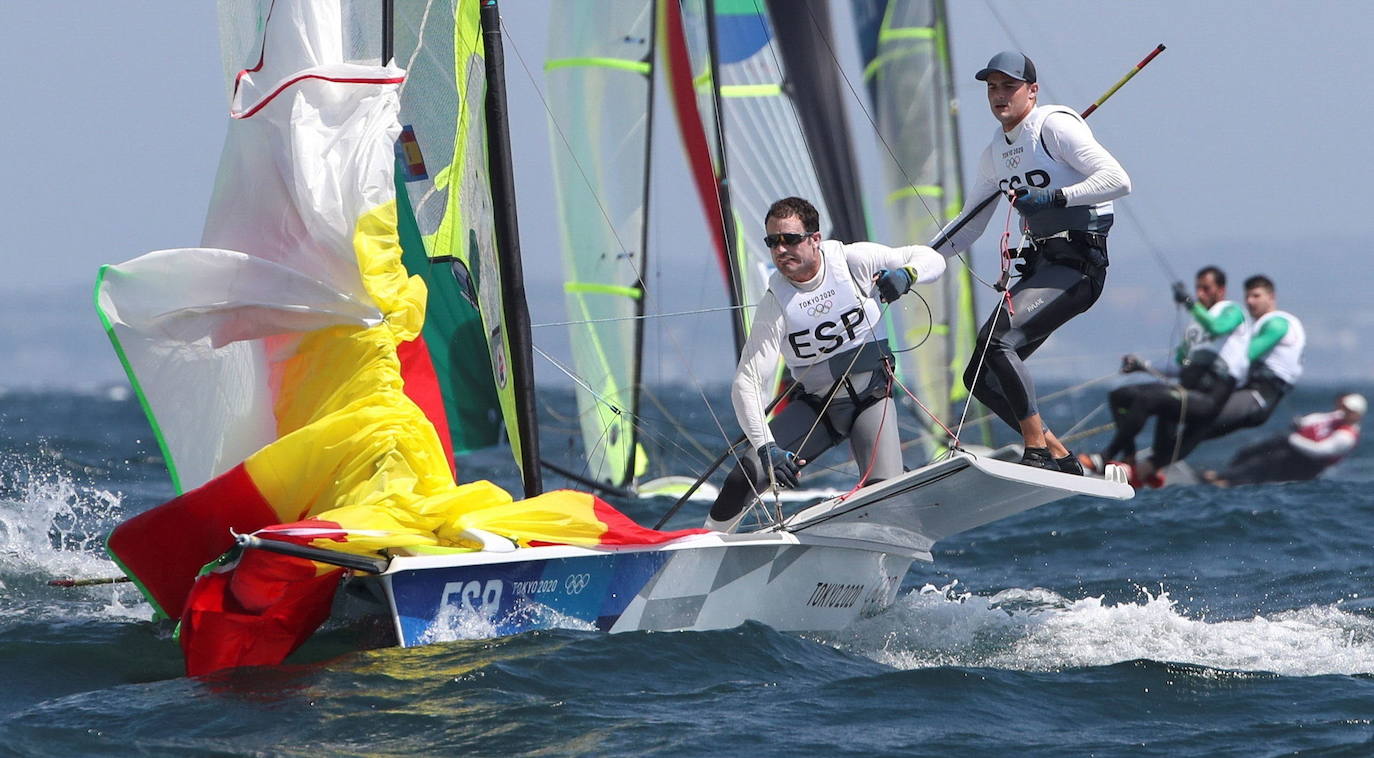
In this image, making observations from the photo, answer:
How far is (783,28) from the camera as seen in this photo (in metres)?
12.0

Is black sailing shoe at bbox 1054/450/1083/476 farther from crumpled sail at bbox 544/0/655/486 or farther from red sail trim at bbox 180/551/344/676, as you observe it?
crumpled sail at bbox 544/0/655/486

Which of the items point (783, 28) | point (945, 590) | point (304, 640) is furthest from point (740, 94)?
point (304, 640)

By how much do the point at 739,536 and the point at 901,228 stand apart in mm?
7934

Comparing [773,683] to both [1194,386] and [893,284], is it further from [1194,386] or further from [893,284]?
[1194,386]

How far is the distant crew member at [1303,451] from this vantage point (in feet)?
46.5

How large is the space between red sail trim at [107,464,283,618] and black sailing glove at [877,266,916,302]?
227 cm

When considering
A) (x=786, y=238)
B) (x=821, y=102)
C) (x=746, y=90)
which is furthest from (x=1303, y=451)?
(x=786, y=238)

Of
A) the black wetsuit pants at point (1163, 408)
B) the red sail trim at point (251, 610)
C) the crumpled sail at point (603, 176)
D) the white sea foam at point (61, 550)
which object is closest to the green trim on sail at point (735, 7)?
the crumpled sail at point (603, 176)

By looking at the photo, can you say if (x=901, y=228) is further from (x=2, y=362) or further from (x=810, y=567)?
(x=2, y=362)

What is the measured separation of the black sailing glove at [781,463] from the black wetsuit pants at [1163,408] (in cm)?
785

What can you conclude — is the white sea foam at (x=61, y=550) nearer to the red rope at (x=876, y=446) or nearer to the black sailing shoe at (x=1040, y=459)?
the red rope at (x=876, y=446)

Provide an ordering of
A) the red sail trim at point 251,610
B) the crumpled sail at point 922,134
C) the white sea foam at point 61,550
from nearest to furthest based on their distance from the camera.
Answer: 1. the red sail trim at point 251,610
2. the white sea foam at point 61,550
3. the crumpled sail at point 922,134

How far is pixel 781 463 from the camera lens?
570 centimetres

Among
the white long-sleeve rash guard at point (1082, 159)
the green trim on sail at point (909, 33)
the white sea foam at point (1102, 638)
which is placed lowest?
the white sea foam at point (1102, 638)
